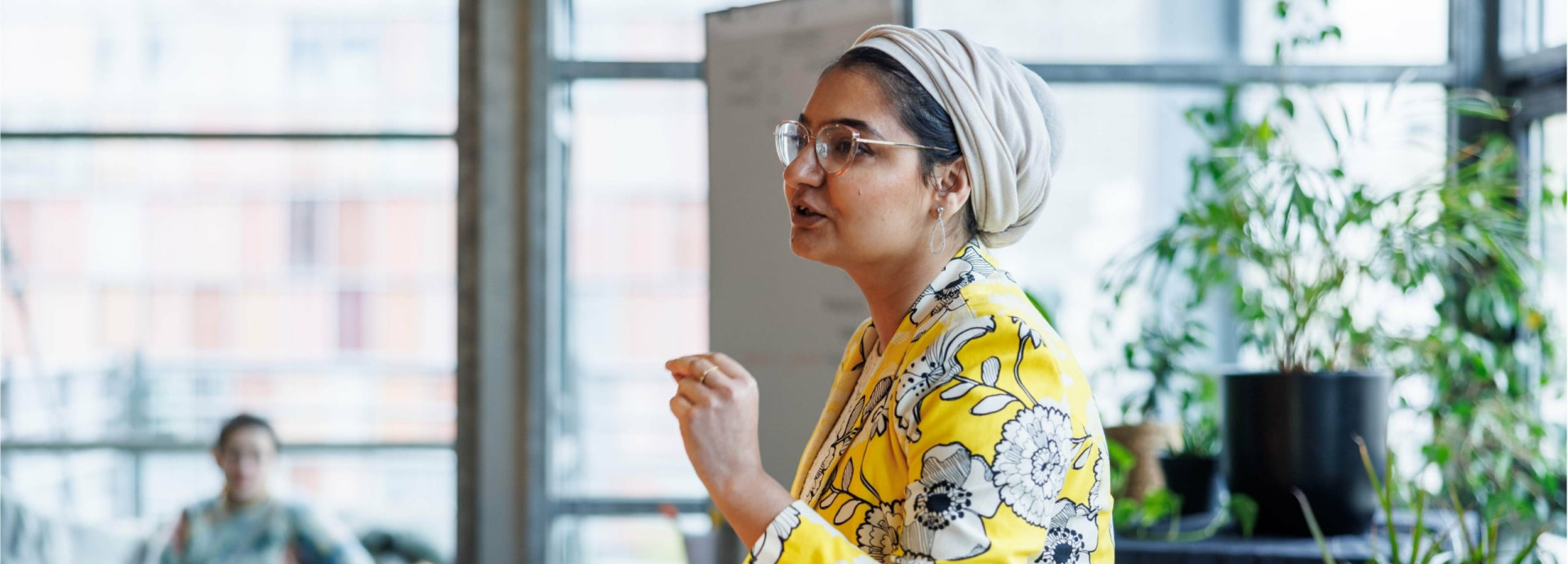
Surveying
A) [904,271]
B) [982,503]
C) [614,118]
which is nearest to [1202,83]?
[614,118]

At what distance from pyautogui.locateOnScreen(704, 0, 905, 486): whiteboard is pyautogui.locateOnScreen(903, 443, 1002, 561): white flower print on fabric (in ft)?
5.66

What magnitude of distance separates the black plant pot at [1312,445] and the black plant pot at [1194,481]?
16cm

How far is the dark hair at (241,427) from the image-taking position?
11.3 ft

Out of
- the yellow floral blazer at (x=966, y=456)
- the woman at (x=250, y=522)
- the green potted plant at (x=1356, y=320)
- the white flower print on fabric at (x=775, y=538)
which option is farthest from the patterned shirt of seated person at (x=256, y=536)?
the white flower print on fabric at (x=775, y=538)

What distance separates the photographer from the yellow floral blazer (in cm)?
90

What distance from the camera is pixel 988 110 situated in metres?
1.12

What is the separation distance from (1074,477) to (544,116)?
2923 millimetres

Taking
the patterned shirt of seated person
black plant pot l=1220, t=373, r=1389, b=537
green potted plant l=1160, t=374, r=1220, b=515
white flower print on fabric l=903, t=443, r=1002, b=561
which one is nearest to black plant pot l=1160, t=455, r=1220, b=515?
green potted plant l=1160, t=374, r=1220, b=515

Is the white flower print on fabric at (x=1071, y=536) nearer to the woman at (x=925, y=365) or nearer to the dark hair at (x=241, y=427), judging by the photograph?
the woman at (x=925, y=365)

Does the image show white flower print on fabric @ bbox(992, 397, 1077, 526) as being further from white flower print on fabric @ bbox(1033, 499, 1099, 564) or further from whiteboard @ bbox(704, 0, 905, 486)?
whiteboard @ bbox(704, 0, 905, 486)

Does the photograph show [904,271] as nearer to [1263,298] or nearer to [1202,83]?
[1263,298]

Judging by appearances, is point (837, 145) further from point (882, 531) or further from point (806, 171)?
point (882, 531)

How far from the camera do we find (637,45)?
12.3ft

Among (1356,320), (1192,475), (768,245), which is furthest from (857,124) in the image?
(1356,320)
